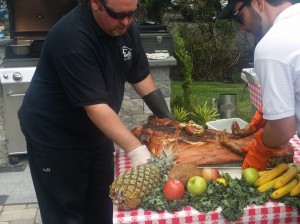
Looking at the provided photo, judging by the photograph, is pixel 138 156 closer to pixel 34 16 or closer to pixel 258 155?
pixel 258 155

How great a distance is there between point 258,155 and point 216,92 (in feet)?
21.8

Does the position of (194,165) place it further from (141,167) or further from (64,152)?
(64,152)

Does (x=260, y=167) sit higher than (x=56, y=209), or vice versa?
(x=260, y=167)

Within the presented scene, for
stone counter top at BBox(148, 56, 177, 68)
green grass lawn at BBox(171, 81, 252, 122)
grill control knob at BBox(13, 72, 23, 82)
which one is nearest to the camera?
grill control knob at BBox(13, 72, 23, 82)

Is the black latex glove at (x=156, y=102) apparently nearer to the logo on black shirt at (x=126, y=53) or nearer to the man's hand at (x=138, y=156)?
the logo on black shirt at (x=126, y=53)

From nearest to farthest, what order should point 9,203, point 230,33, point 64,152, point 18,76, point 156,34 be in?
point 64,152, point 9,203, point 18,76, point 156,34, point 230,33

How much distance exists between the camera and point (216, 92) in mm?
8820

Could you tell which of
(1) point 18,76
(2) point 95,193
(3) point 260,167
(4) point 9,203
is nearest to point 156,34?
(1) point 18,76

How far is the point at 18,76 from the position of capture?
4672mm

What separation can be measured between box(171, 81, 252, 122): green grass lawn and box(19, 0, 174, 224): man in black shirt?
4805mm

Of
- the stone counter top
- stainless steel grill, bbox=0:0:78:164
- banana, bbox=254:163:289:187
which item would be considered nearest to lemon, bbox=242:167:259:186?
banana, bbox=254:163:289:187

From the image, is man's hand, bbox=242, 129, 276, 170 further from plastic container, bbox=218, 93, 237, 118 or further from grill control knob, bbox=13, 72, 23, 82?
plastic container, bbox=218, 93, 237, 118

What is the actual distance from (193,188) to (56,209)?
0.97m

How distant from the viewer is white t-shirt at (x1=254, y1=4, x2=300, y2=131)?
172 centimetres
